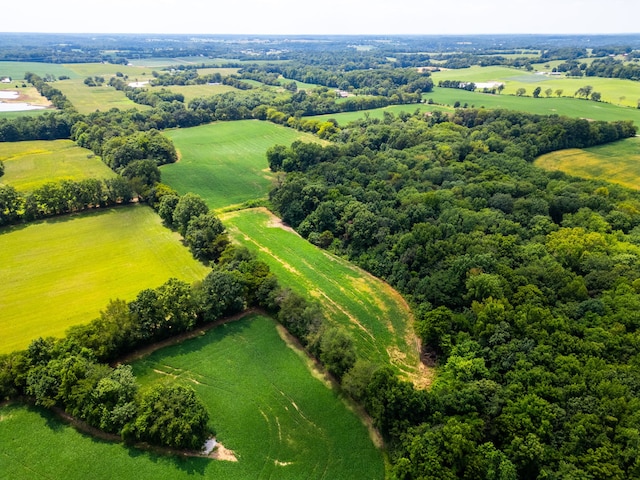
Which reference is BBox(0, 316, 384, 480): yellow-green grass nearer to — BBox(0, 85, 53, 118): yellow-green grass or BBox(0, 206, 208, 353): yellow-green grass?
BBox(0, 206, 208, 353): yellow-green grass

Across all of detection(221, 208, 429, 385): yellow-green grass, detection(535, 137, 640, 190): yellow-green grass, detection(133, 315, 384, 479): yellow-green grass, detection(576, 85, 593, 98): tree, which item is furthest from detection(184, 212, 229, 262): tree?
detection(576, 85, 593, 98): tree

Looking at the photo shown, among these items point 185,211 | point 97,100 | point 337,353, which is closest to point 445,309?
point 337,353

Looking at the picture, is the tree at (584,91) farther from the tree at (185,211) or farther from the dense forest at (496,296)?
the tree at (185,211)

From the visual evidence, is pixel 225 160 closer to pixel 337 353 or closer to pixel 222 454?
pixel 337 353

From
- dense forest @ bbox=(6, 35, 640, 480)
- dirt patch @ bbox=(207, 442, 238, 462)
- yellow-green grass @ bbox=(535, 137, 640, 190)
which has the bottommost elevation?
dirt patch @ bbox=(207, 442, 238, 462)

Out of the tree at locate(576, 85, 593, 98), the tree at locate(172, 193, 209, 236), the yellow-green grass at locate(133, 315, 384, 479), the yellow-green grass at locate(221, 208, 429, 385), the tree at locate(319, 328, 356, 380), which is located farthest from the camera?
the tree at locate(576, 85, 593, 98)
